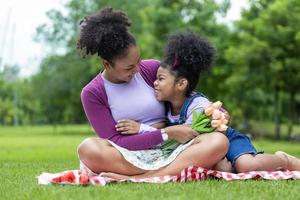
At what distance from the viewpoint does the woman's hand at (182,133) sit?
15.9 ft

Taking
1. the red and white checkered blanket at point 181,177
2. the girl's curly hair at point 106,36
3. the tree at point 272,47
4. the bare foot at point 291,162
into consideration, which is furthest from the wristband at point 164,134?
the tree at point 272,47

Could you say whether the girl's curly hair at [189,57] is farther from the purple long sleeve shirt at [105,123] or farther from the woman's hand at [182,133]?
the purple long sleeve shirt at [105,123]

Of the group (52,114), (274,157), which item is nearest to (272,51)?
(274,157)

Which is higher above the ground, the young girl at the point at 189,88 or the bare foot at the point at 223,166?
the young girl at the point at 189,88

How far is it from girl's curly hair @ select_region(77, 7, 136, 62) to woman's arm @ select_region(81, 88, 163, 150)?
0.35 meters

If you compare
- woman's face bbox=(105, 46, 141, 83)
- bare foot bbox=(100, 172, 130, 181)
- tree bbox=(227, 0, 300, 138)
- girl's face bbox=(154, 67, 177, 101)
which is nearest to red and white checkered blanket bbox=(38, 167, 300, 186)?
bare foot bbox=(100, 172, 130, 181)

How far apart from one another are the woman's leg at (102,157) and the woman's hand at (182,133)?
0.41 metres

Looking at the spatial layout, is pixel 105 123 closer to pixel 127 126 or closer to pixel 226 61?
pixel 127 126

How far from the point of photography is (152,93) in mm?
5098

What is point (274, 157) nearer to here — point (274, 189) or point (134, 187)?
point (274, 189)

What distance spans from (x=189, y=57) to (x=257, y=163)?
1.06 meters

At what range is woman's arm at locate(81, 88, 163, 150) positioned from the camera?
15.8 ft

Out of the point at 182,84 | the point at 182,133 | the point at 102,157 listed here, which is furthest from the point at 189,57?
the point at 102,157

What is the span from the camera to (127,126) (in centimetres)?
486
